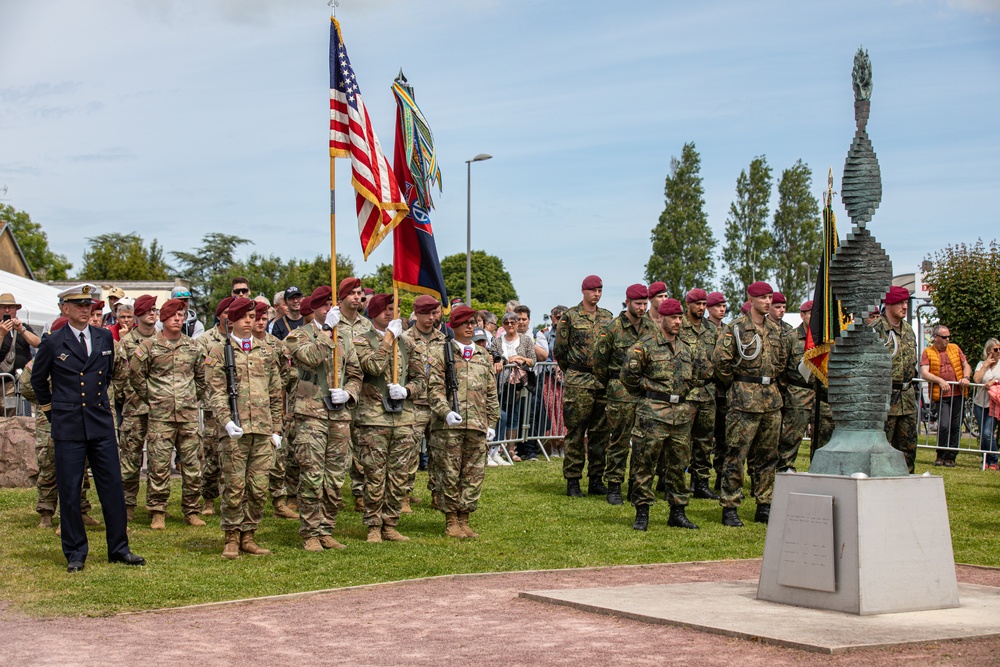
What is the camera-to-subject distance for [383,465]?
11.2 meters

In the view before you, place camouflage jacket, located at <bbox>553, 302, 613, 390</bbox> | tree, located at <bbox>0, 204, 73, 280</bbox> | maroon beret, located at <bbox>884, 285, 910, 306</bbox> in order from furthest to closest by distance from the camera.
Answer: tree, located at <bbox>0, 204, 73, 280</bbox>
camouflage jacket, located at <bbox>553, 302, 613, 390</bbox>
maroon beret, located at <bbox>884, 285, 910, 306</bbox>

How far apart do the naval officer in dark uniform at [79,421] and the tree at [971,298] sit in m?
21.9

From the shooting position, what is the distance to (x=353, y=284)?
11.7 meters

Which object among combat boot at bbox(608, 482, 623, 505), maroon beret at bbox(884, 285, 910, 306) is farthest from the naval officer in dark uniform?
maroon beret at bbox(884, 285, 910, 306)

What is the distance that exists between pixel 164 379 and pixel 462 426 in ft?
10.3

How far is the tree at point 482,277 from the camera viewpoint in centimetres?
9562

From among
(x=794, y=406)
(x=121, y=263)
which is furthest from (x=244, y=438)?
(x=121, y=263)

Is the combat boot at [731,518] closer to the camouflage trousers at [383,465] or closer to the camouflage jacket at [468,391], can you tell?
the camouflage jacket at [468,391]

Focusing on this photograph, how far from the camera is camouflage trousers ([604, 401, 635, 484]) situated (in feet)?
44.9

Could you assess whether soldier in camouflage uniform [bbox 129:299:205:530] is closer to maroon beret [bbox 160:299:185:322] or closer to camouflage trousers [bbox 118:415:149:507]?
maroon beret [bbox 160:299:185:322]

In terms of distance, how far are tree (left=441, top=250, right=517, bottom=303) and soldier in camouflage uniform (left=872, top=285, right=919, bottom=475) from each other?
8097 centimetres

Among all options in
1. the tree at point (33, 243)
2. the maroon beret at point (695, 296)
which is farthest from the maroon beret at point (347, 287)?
Answer: the tree at point (33, 243)

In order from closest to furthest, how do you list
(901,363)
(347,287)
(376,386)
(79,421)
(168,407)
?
1. (79,421)
2. (376,386)
3. (347,287)
4. (168,407)
5. (901,363)

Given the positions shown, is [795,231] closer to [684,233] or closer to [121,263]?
[684,233]
